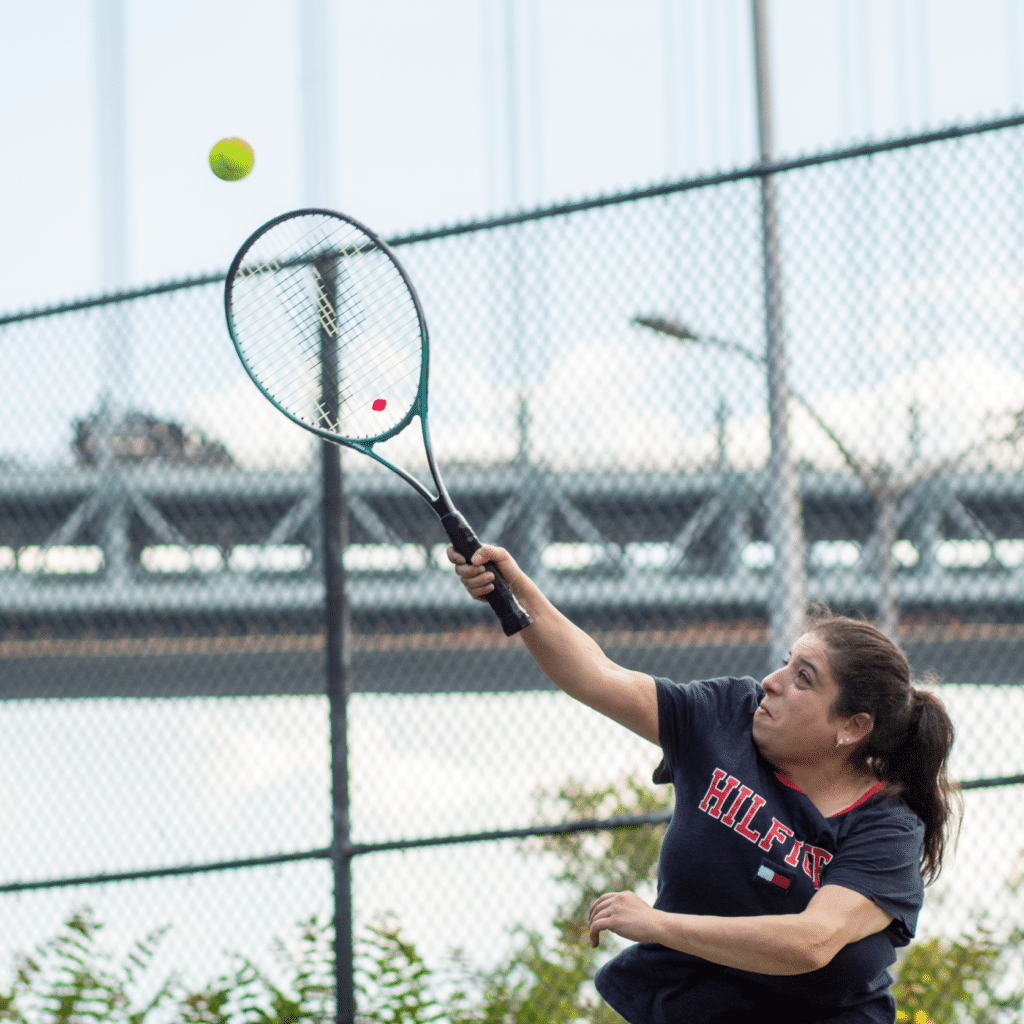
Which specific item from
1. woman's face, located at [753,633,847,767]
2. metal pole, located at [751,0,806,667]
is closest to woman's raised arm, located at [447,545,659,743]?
woman's face, located at [753,633,847,767]

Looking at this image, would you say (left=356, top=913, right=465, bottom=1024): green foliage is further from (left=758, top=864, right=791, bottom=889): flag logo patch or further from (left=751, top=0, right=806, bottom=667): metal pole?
(left=758, top=864, right=791, bottom=889): flag logo patch

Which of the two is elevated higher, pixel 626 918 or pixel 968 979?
pixel 626 918

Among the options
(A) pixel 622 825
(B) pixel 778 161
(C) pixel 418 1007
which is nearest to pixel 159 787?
(C) pixel 418 1007

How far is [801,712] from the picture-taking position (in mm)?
1887

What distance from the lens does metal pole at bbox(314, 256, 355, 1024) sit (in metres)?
3.24

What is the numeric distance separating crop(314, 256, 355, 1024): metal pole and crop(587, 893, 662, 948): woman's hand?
5.27 feet

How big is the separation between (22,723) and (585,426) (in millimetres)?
2577

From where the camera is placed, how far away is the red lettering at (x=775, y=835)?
6.10 feet

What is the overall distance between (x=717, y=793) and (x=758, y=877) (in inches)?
5.7

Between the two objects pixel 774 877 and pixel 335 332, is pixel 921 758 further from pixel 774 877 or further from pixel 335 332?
pixel 335 332

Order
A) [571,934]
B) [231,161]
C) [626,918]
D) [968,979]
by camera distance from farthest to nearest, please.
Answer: [571,934], [968,979], [231,161], [626,918]

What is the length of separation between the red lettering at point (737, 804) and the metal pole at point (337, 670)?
1665 millimetres

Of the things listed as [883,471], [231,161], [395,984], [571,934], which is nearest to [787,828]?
[395,984]

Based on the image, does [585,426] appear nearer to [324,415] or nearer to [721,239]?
[721,239]
